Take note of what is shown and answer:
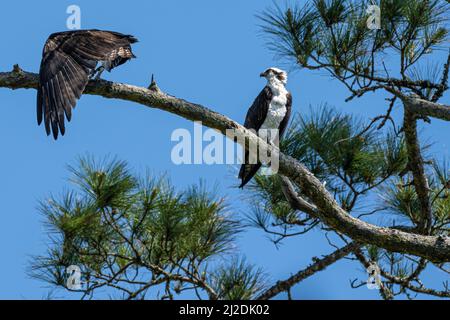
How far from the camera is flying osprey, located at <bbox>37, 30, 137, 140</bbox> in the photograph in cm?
495

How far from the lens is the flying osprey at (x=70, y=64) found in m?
4.95

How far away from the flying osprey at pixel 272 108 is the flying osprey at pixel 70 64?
1.06 m

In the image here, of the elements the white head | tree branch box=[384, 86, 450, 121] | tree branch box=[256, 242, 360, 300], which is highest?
the white head

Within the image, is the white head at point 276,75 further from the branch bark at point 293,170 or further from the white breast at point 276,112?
the branch bark at point 293,170

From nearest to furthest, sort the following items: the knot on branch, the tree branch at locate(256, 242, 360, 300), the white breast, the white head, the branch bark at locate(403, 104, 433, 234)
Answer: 1. the knot on branch
2. the branch bark at locate(403, 104, 433, 234)
3. the tree branch at locate(256, 242, 360, 300)
4. the white breast
5. the white head

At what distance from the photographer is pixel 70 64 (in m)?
5.21

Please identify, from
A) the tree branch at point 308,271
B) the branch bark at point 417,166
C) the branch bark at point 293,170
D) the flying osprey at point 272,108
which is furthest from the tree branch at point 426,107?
the flying osprey at point 272,108

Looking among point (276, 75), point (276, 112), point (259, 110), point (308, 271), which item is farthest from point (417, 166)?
point (276, 75)

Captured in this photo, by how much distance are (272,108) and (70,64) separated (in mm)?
1581

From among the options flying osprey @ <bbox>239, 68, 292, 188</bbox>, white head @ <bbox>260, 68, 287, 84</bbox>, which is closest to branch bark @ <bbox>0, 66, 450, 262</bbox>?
flying osprey @ <bbox>239, 68, 292, 188</bbox>

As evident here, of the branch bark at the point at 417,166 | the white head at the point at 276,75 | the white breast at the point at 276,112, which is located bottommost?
the branch bark at the point at 417,166

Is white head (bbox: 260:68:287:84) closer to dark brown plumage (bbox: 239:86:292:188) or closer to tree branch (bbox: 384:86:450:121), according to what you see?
dark brown plumage (bbox: 239:86:292:188)

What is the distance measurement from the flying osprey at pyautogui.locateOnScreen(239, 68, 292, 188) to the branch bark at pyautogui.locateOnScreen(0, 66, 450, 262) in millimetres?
1279
